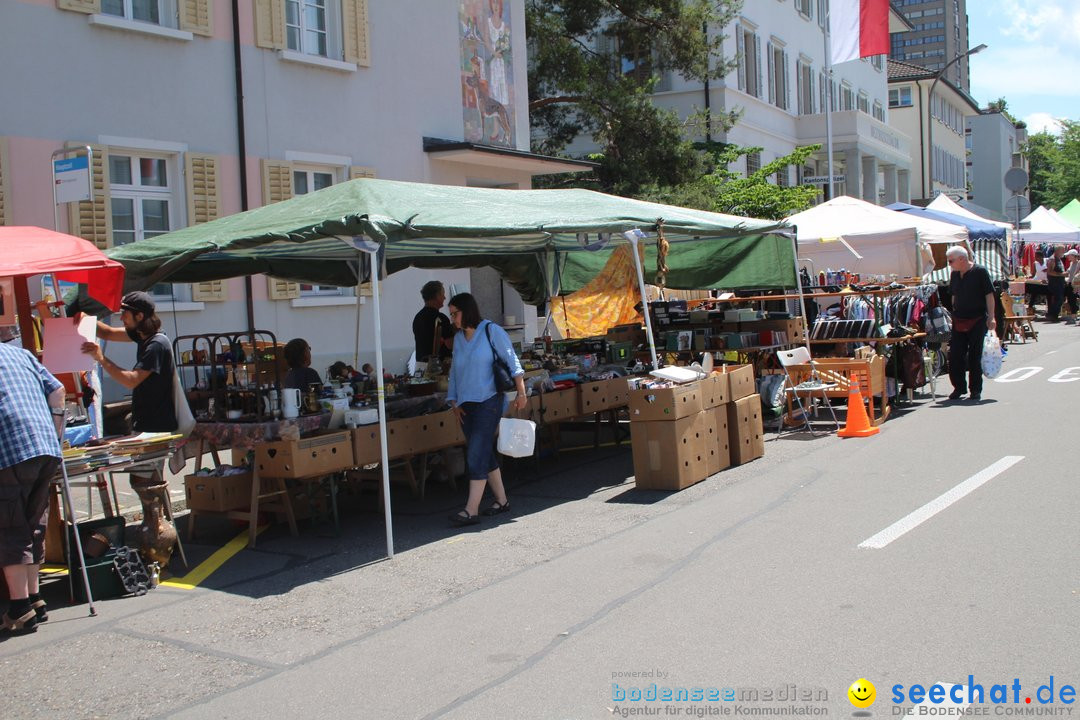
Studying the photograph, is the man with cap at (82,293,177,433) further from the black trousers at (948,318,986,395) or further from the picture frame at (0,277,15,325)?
the black trousers at (948,318,986,395)

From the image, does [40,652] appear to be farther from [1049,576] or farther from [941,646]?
[1049,576]

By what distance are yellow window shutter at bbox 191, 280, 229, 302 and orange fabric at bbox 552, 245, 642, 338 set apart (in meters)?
4.55

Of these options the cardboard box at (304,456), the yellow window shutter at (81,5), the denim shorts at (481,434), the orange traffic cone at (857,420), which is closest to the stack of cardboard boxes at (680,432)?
the denim shorts at (481,434)

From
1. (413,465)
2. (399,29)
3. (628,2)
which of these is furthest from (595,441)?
(628,2)

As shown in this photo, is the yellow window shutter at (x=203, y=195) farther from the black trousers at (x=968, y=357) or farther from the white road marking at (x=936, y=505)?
the black trousers at (x=968, y=357)

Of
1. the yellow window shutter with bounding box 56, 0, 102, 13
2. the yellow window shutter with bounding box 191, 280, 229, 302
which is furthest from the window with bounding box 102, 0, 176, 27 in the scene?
the yellow window shutter with bounding box 191, 280, 229, 302

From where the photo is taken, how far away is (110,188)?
1294cm

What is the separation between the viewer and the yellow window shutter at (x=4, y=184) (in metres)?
11.6

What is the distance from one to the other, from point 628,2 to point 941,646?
827 inches

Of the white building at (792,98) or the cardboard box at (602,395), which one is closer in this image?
the cardboard box at (602,395)

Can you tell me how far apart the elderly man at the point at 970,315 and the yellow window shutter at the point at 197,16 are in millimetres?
10444

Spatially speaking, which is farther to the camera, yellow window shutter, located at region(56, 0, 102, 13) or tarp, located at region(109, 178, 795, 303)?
yellow window shutter, located at region(56, 0, 102, 13)

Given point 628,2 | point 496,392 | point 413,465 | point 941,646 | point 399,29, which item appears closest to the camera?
point 941,646

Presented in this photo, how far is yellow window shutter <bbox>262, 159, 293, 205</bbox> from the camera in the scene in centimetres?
1466
